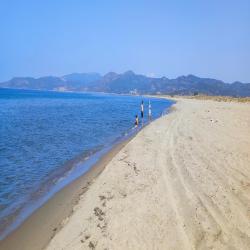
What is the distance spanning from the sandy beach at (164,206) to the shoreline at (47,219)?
0.32ft

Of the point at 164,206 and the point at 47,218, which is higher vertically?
the point at 164,206

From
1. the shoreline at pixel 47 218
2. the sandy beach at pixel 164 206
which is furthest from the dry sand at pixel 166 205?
the shoreline at pixel 47 218

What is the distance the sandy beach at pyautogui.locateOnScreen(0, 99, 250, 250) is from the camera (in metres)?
6.79

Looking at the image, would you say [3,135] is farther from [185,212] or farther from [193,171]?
[185,212]

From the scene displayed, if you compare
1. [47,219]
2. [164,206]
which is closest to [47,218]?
[47,219]

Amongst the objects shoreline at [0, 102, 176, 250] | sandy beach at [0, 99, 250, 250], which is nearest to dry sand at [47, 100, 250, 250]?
sandy beach at [0, 99, 250, 250]

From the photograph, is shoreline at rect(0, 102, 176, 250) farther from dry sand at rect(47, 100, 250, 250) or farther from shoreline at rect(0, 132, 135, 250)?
dry sand at rect(47, 100, 250, 250)

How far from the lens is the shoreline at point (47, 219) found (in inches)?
298

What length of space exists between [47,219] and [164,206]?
3231 mm

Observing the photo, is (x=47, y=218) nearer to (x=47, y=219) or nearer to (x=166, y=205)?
(x=47, y=219)

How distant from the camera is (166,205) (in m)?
8.60

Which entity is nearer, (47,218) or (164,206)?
(164,206)

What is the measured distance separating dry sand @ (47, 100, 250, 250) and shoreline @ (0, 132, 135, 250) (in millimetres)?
366

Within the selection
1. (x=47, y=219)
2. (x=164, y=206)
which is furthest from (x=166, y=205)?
(x=47, y=219)
